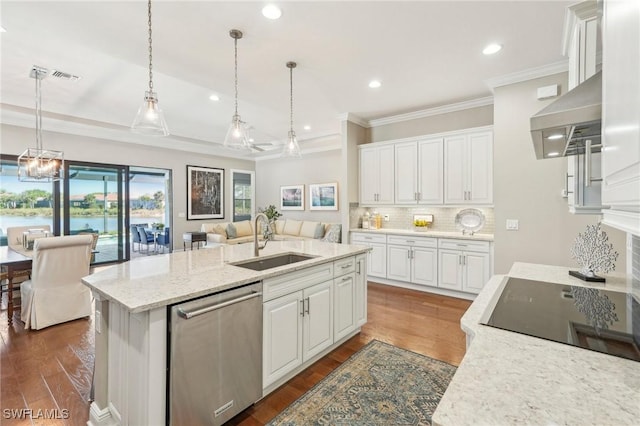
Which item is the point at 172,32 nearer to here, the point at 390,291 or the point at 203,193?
the point at 390,291

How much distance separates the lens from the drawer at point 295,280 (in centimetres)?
205

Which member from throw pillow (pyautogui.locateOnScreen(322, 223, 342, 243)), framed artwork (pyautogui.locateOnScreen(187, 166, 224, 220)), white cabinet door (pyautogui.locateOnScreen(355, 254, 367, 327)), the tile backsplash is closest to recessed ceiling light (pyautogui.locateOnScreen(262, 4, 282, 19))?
white cabinet door (pyautogui.locateOnScreen(355, 254, 367, 327))

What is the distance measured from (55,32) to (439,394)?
15.2 ft

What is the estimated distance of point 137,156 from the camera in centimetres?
688

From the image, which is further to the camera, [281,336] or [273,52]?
[273,52]

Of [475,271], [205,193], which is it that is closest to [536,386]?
[475,271]

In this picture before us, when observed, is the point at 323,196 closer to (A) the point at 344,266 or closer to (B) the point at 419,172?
(B) the point at 419,172

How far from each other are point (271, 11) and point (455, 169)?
11.4 ft

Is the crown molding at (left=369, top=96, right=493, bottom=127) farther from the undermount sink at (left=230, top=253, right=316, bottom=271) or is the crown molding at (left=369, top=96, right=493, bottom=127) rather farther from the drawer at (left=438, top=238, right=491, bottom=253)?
the undermount sink at (left=230, top=253, right=316, bottom=271)

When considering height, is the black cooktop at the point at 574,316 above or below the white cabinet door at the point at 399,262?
above

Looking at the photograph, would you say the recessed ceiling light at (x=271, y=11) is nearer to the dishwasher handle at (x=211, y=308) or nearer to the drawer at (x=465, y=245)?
the dishwasher handle at (x=211, y=308)

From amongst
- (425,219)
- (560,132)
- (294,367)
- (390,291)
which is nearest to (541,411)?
(560,132)

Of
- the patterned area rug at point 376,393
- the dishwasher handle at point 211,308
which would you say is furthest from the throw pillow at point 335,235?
the dishwasher handle at point 211,308

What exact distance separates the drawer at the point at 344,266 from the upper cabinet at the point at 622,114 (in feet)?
6.55
